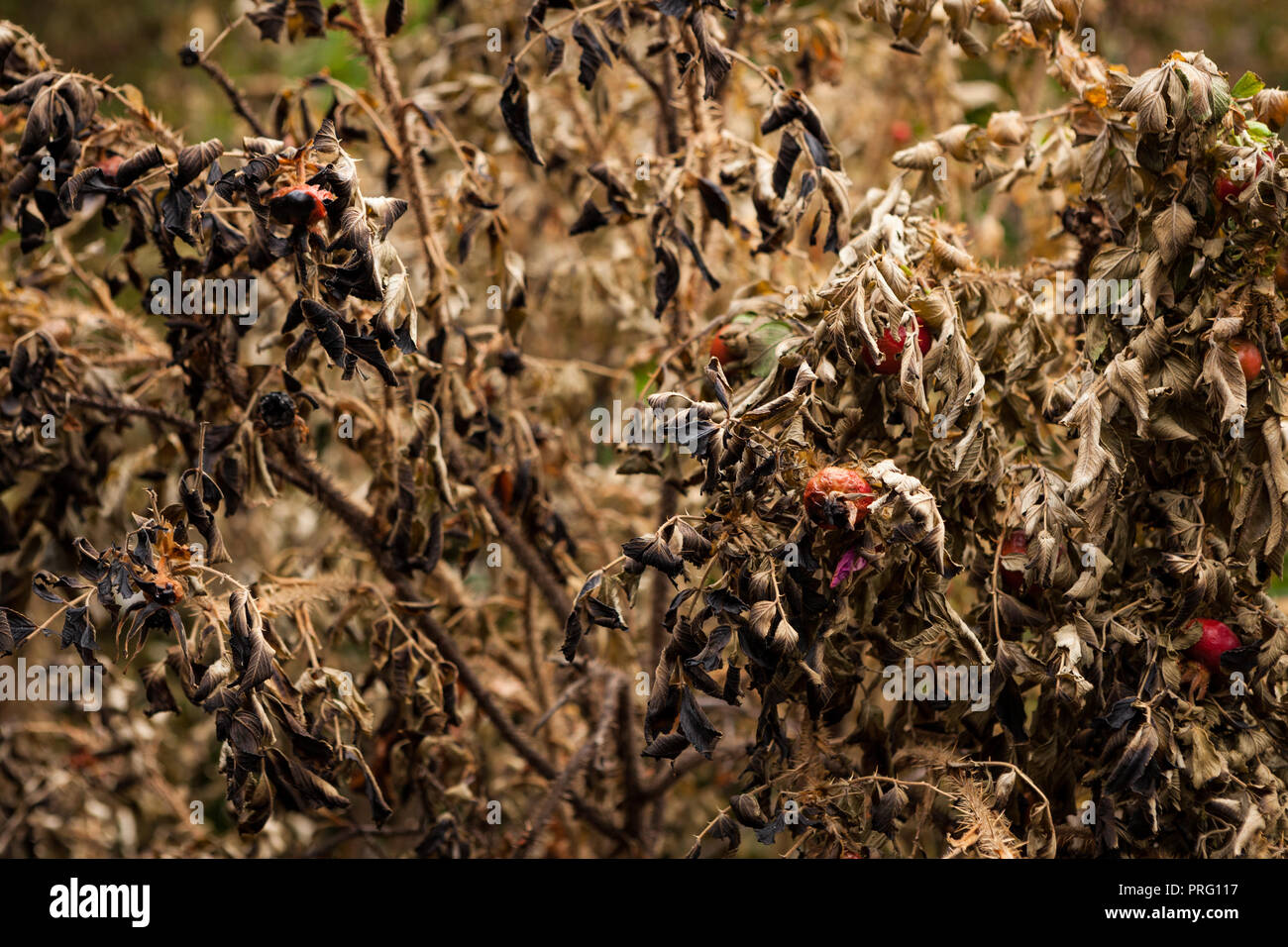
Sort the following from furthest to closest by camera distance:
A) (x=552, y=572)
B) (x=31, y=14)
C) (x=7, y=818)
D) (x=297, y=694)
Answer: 1. (x=31, y=14)
2. (x=7, y=818)
3. (x=552, y=572)
4. (x=297, y=694)

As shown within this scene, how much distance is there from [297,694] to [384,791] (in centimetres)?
64

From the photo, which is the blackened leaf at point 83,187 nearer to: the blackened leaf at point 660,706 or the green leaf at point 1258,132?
the blackened leaf at point 660,706

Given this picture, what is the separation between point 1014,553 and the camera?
1871mm

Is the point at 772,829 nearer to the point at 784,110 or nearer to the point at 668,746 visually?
the point at 668,746

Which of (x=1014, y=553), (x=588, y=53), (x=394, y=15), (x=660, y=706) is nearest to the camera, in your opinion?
(x=660, y=706)

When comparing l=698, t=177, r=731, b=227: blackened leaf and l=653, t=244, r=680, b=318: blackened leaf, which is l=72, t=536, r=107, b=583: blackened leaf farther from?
l=698, t=177, r=731, b=227: blackened leaf

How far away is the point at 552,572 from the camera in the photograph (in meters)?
2.64

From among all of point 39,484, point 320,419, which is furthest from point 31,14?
point 39,484

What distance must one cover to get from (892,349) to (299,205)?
36.5 inches

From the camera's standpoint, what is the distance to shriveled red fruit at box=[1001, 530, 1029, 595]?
184cm

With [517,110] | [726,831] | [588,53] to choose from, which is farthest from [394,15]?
[726,831]

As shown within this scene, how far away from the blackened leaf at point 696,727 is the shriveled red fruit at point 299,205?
0.91m

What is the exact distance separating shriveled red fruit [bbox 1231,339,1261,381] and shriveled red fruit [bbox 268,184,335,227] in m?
1.41

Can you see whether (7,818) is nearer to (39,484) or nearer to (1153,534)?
(39,484)
